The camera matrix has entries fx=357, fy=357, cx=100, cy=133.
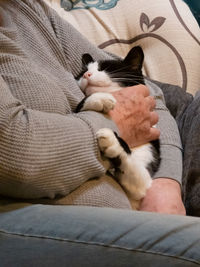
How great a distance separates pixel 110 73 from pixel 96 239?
0.86m

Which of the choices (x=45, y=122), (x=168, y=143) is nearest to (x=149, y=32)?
(x=168, y=143)

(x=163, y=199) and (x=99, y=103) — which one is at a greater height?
(x=99, y=103)

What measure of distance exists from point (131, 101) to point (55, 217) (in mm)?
594

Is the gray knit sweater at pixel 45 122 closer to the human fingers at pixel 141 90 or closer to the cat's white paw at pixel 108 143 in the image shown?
the cat's white paw at pixel 108 143

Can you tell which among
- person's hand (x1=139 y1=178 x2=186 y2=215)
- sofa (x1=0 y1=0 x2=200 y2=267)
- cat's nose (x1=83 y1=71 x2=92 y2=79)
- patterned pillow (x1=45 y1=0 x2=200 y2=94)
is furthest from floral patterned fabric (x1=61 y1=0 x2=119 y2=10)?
sofa (x1=0 y1=0 x2=200 y2=267)

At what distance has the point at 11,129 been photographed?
0.75 metres

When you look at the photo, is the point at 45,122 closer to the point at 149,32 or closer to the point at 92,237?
the point at 92,237

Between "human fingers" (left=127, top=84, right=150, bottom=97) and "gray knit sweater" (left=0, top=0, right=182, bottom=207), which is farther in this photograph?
"human fingers" (left=127, top=84, right=150, bottom=97)

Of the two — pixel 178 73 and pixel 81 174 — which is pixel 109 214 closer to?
pixel 81 174

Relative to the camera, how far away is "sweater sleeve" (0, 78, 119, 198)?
0.73 m

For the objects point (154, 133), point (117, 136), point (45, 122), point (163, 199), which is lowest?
point (163, 199)

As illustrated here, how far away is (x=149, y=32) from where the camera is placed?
177 centimetres

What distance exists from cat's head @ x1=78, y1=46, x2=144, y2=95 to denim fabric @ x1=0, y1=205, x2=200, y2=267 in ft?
2.30

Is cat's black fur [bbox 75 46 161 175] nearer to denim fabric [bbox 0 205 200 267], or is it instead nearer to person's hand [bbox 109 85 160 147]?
person's hand [bbox 109 85 160 147]
